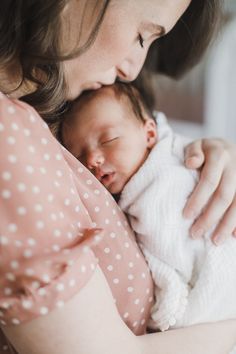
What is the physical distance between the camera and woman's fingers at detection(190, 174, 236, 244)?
3.39ft

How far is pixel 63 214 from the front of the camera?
2.56 ft

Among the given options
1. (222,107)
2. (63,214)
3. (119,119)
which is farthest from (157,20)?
(222,107)

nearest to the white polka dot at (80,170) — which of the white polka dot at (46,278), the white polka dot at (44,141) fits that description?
the white polka dot at (44,141)

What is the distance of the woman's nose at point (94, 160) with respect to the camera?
3.59 ft

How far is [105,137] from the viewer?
111 cm

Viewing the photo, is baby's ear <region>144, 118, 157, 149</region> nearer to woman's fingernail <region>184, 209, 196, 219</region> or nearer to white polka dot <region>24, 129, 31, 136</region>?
woman's fingernail <region>184, 209, 196, 219</region>

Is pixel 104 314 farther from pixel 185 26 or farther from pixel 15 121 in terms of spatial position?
pixel 185 26

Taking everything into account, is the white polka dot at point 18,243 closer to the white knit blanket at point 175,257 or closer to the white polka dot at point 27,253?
the white polka dot at point 27,253

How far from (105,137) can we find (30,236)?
0.42 m

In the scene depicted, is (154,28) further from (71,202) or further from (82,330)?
(82,330)

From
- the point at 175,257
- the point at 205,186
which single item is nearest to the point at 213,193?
the point at 205,186

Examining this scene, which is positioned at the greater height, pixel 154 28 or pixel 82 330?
pixel 154 28

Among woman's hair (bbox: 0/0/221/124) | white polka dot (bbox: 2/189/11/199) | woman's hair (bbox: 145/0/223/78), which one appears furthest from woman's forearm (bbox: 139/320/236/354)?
woman's hair (bbox: 145/0/223/78)

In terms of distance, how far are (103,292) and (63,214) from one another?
0.44ft
